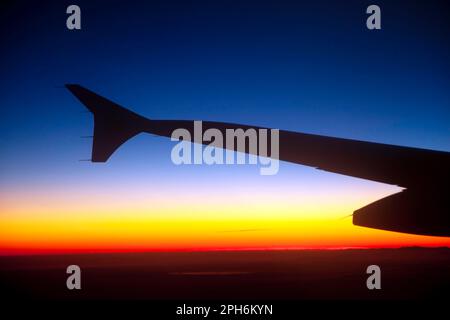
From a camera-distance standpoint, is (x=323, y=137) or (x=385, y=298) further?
(x=385, y=298)

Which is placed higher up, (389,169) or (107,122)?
(107,122)

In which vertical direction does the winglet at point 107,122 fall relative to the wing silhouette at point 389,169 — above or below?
above

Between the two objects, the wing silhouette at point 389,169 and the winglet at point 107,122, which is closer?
the wing silhouette at point 389,169

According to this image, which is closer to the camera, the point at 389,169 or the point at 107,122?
the point at 389,169

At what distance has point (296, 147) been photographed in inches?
182

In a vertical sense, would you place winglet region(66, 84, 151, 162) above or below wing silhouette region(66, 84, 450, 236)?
above

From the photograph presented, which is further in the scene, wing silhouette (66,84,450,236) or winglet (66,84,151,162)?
winglet (66,84,151,162)

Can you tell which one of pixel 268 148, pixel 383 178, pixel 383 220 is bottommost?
pixel 383 220

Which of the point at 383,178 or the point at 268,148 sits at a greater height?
the point at 268,148
